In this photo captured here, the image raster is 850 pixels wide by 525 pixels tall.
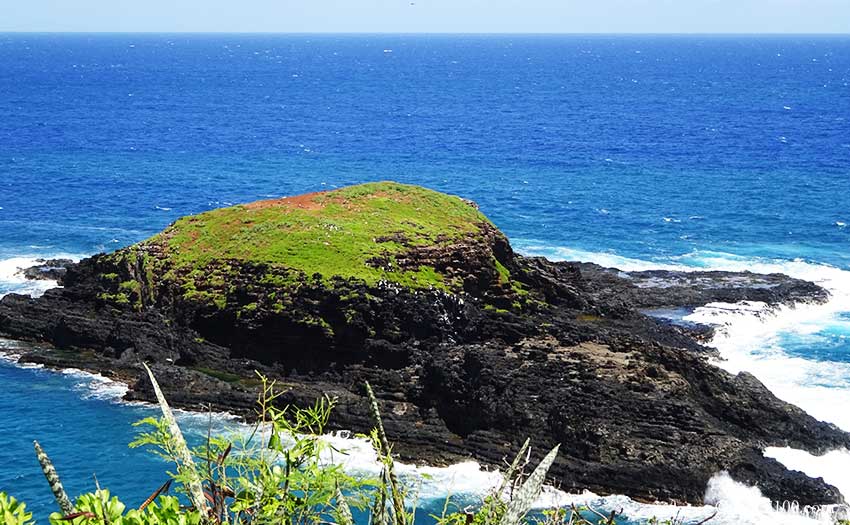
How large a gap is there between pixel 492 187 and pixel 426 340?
48436mm

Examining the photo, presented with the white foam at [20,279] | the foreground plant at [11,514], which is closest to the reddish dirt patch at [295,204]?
the white foam at [20,279]

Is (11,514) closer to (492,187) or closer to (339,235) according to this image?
(339,235)

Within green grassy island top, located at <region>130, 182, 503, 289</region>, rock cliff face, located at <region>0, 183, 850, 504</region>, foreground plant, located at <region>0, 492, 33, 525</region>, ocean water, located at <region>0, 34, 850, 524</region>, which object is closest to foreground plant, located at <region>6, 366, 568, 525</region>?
foreground plant, located at <region>0, 492, 33, 525</region>

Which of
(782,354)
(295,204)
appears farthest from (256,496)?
(782,354)

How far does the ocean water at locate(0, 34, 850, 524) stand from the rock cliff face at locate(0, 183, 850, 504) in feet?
4.45

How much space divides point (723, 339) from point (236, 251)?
24.1m

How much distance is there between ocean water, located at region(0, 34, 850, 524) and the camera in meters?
34.8

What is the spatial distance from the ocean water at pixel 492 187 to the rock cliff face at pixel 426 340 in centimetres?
136

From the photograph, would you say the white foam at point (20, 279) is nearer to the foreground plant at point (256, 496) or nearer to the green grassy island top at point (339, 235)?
the green grassy island top at point (339, 235)

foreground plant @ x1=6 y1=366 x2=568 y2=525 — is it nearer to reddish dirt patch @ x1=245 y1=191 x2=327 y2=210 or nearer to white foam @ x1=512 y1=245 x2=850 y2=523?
white foam @ x1=512 y1=245 x2=850 y2=523

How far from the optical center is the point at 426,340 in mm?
39656

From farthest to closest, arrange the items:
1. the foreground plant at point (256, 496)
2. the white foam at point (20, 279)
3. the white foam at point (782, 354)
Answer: the white foam at point (20, 279)
the white foam at point (782, 354)
the foreground plant at point (256, 496)

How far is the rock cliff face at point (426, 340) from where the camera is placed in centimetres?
3344

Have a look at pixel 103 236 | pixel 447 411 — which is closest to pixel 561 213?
pixel 103 236
